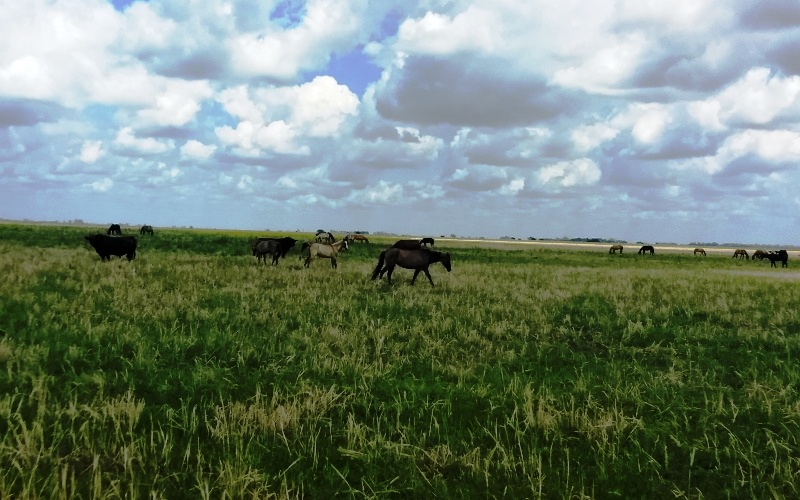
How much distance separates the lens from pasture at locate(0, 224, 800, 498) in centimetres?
407

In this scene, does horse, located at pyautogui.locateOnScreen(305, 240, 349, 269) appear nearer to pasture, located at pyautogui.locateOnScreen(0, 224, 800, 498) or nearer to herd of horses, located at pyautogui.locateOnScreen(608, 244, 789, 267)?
pasture, located at pyautogui.locateOnScreen(0, 224, 800, 498)

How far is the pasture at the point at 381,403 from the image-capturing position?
160 inches

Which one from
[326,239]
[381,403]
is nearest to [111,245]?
[326,239]

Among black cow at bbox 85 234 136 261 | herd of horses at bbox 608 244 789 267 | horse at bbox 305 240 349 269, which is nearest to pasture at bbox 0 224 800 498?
horse at bbox 305 240 349 269

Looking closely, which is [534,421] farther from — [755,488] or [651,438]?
[755,488]

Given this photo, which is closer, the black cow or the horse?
the black cow

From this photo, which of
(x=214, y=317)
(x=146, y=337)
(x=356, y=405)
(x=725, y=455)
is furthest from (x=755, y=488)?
(x=214, y=317)

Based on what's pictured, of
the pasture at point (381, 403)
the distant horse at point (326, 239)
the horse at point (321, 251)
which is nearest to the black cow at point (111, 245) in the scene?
the horse at point (321, 251)

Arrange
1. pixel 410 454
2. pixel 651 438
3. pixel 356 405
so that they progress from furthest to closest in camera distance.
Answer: pixel 356 405
pixel 651 438
pixel 410 454

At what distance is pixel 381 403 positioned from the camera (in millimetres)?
5695

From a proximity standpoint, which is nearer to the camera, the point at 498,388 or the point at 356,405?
the point at 356,405

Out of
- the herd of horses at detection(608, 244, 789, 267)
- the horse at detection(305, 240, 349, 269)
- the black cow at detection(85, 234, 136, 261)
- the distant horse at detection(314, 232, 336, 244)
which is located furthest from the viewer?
the herd of horses at detection(608, 244, 789, 267)

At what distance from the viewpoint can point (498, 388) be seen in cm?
653

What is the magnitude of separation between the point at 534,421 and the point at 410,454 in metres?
1.58
